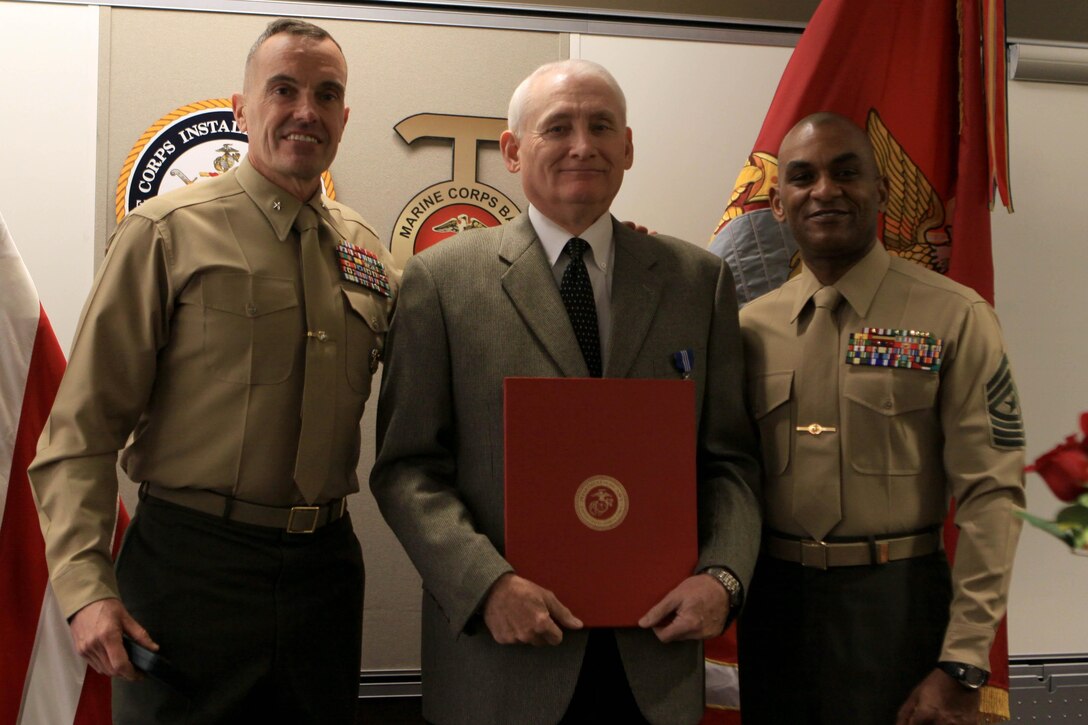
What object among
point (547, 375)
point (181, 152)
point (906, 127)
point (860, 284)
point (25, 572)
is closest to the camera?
point (547, 375)

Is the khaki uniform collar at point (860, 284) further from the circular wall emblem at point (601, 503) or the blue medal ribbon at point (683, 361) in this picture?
the circular wall emblem at point (601, 503)

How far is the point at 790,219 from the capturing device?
6.84ft

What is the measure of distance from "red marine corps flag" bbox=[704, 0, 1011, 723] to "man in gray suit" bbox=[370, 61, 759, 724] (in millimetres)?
820

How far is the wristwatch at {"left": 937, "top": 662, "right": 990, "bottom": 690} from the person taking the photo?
5.64 feet

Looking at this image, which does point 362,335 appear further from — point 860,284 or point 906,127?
→ point 906,127

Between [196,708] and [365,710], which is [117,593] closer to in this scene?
[196,708]

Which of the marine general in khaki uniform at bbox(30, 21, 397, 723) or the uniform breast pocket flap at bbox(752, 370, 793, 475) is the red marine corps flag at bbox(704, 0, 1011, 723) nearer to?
the uniform breast pocket flap at bbox(752, 370, 793, 475)

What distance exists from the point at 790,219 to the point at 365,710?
1.96 meters

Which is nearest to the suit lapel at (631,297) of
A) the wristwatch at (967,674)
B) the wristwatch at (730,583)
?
the wristwatch at (730,583)

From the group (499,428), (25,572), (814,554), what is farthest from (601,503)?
(25,572)

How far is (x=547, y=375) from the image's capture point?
1.65m

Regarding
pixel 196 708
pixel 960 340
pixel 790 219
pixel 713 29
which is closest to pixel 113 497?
pixel 196 708

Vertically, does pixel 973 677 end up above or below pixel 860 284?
below

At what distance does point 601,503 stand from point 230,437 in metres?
0.70
